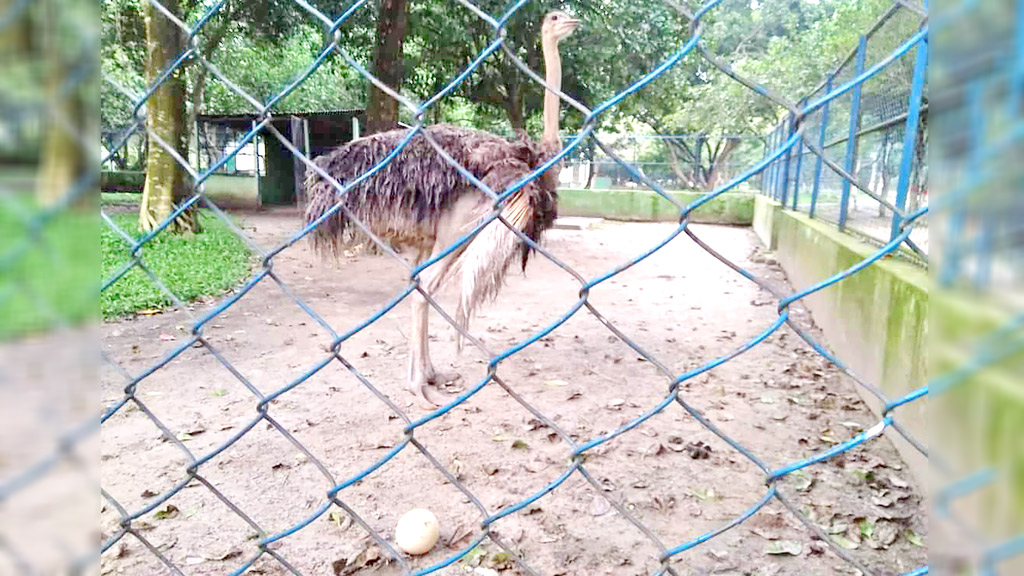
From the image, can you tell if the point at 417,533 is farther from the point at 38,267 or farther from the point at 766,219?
the point at 766,219

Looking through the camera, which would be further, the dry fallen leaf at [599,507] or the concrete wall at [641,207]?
the concrete wall at [641,207]

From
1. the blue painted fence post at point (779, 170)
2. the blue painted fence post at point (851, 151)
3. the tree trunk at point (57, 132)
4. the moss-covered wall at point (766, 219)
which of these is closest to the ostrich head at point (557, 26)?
the tree trunk at point (57, 132)

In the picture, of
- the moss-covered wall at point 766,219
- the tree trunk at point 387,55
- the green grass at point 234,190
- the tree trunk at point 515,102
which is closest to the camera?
the tree trunk at point 387,55

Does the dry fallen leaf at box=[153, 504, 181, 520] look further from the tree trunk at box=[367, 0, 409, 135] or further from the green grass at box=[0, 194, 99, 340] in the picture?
the tree trunk at box=[367, 0, 409, 135]

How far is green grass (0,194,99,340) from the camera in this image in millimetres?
774

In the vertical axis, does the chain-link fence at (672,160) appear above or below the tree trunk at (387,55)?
below

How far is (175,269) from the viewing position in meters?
5.71

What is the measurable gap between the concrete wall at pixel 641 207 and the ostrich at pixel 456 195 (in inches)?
384

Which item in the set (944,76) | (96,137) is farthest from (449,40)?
(944,76)

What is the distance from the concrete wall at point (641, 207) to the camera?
12859 mm

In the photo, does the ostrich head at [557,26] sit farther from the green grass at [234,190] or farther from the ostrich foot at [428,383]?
the green grass at [234,190]

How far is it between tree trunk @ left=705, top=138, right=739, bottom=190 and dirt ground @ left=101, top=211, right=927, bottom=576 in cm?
1156

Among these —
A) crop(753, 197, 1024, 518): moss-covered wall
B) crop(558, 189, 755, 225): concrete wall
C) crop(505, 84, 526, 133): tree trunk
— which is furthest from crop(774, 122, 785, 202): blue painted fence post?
crop(505, 84, 526, 133): tree trunk

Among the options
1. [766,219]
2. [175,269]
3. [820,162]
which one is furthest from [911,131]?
[766,219]
